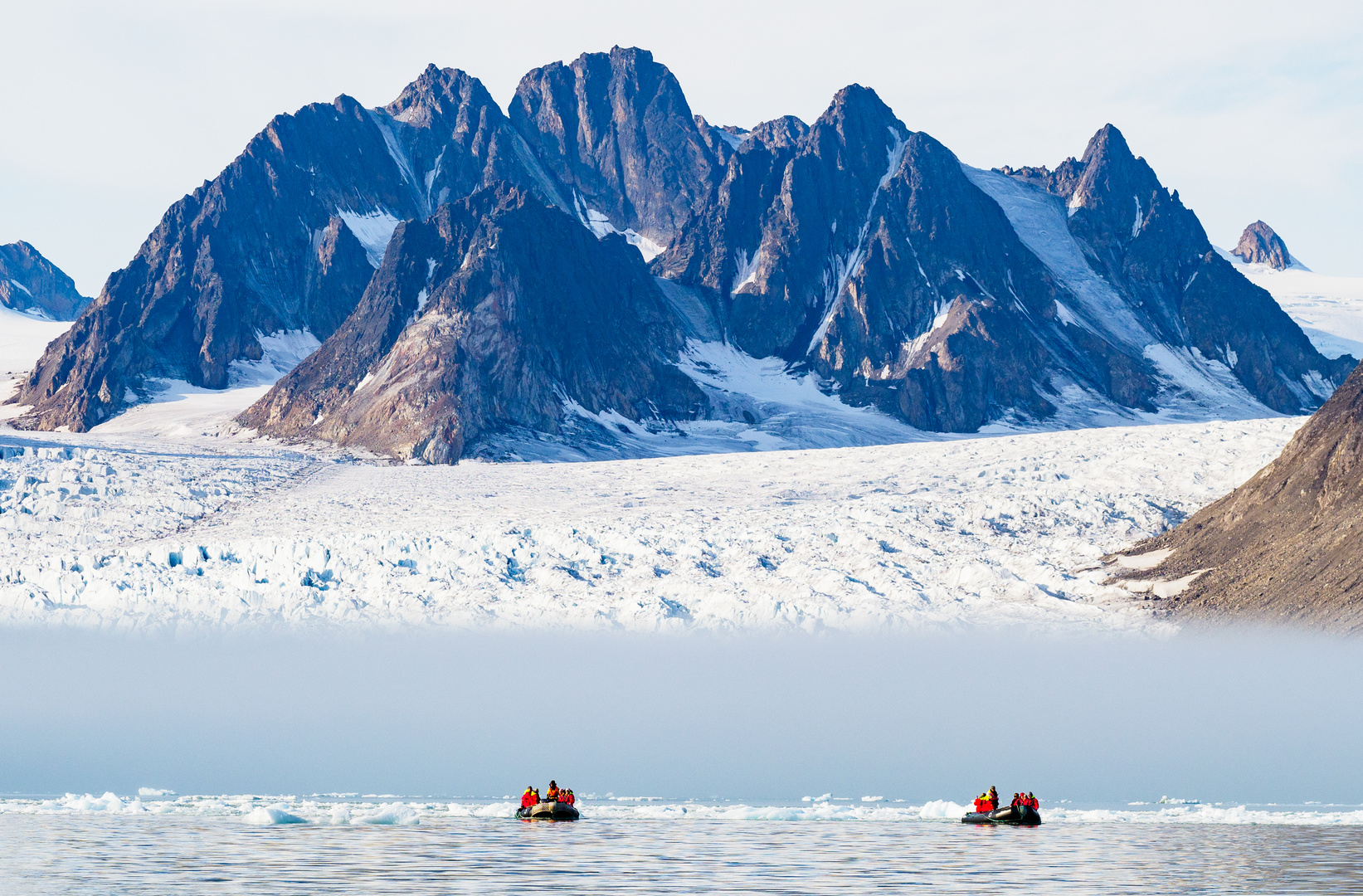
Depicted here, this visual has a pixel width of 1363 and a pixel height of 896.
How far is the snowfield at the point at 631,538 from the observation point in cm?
5606

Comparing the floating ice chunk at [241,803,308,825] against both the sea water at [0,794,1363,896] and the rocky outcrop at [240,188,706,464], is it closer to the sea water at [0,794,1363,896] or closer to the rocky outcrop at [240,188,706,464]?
the sea water at [0,794,1363,896]

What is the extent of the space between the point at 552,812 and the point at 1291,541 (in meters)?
31.5

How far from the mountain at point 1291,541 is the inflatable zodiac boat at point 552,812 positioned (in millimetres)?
25404

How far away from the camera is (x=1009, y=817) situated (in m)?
43.8

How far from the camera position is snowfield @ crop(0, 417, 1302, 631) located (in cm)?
5606

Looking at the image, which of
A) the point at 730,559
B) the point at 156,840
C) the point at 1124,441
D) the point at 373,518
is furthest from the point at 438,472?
the point at 156,840

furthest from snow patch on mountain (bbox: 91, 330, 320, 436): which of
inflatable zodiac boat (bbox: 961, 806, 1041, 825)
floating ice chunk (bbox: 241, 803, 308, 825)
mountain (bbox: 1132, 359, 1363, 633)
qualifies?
inflatable zodiac boat (bbox: 961, 806, 1041, 825)

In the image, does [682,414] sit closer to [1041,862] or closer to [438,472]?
[438,472]

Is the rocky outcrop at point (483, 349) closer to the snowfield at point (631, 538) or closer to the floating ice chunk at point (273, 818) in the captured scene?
the snowfield at point (631, 538)

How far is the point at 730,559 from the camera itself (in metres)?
62.2

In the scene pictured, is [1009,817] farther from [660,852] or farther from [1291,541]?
[1291,541]

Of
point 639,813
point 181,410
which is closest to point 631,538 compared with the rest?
point 639,813

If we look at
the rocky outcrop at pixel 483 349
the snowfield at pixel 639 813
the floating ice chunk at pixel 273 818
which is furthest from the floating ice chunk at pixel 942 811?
the rocky outcrop at pixel 483 349

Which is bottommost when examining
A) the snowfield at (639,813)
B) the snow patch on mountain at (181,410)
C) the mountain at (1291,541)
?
the snowfield at (639,813)
